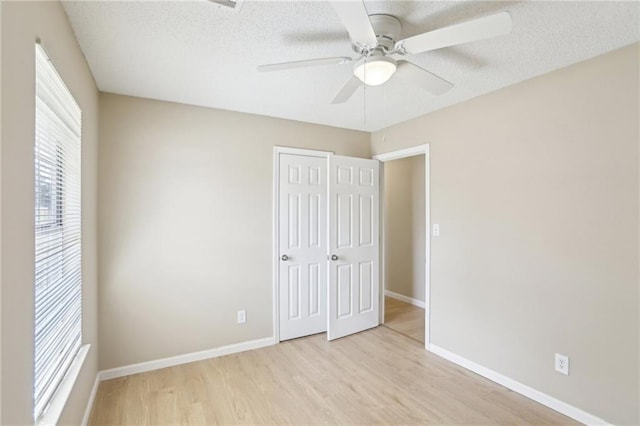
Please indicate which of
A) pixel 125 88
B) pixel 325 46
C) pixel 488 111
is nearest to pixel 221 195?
pixel 125 88

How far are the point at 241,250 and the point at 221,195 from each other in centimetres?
58

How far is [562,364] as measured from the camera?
223 cm

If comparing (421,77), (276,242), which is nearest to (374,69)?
(421,77)

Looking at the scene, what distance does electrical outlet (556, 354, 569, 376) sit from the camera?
2.21 m

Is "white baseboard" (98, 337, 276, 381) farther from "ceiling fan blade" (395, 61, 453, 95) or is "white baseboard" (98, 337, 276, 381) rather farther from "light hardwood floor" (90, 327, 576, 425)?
"ceiling fan blade" (395, 61, 453, 95)

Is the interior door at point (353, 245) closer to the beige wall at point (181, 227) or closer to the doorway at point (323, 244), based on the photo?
the doorway at point (323, 244)

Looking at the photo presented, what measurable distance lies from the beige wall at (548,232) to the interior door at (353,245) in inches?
33.5

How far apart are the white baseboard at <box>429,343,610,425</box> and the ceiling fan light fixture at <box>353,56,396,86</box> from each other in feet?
8.17

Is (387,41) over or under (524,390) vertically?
over

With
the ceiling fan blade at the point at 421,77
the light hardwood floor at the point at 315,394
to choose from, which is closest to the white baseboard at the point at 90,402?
the light hardwood floor at the point at 315,394

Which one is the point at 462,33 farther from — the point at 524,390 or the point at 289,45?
the point at 524,390

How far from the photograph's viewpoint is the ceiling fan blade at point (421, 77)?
5.76ft

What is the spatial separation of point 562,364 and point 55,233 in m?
3.19

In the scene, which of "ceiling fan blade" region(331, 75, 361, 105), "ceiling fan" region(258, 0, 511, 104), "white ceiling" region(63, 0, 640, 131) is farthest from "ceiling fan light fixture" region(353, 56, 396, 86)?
"white ceiling" region(63, 0, 640, 131)
